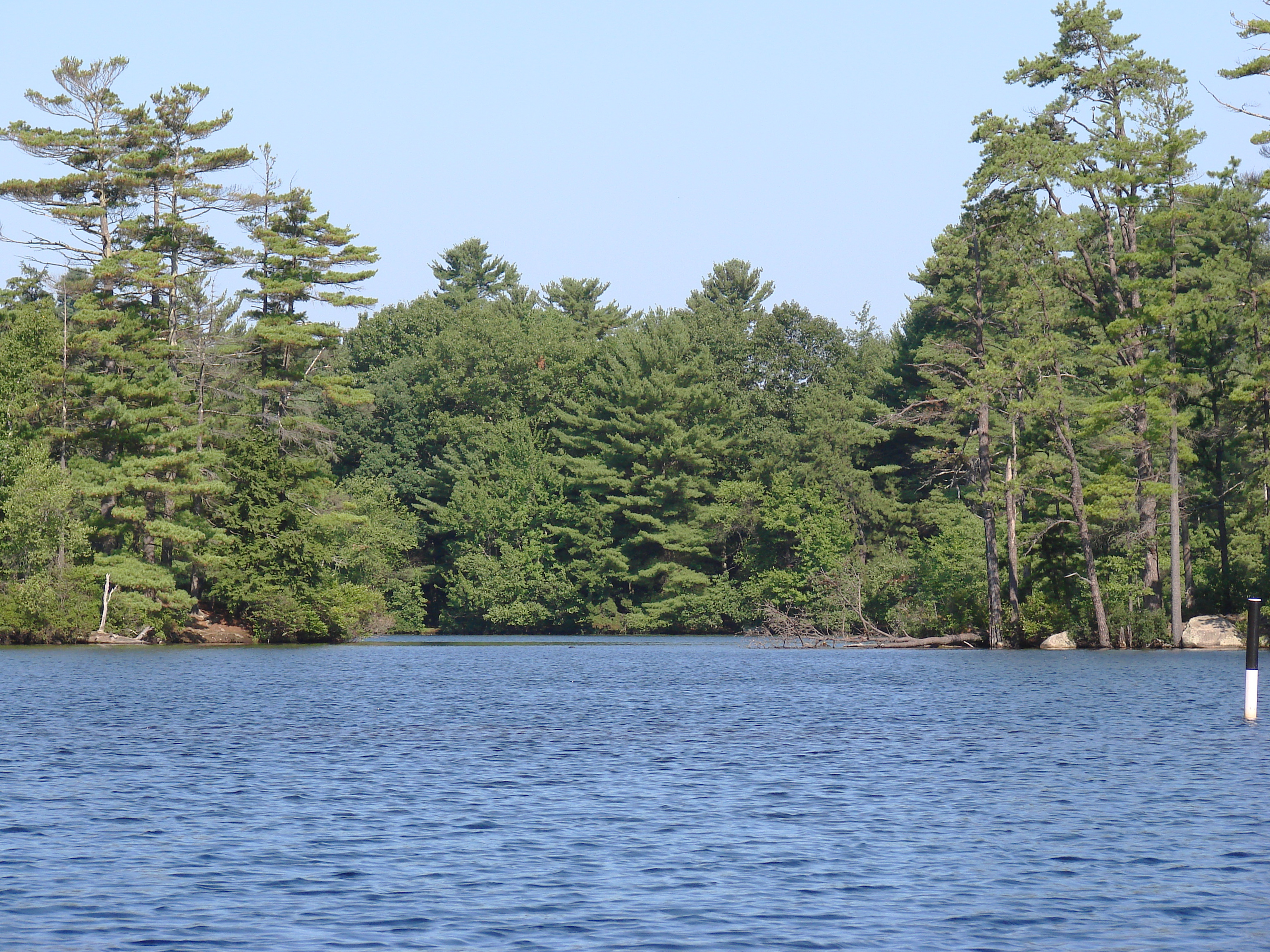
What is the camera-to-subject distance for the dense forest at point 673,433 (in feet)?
195

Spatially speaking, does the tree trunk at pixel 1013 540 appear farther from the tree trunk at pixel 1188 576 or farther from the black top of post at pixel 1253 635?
the black top of post at pixel 1253 635

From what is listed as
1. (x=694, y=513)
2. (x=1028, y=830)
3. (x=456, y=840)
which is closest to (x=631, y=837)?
(x=456, y=840)

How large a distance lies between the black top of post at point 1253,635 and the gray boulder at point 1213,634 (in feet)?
98.0

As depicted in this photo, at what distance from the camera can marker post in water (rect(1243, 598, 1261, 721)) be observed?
2833 centimetres

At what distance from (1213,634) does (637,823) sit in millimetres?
46753

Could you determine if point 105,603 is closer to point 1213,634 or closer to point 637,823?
point 1213,634

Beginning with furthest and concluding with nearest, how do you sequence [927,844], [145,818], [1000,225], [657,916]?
[1000,225], [145,818], [927,844], [657,916]

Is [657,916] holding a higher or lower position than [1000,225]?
lower

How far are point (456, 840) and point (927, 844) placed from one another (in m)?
5.33

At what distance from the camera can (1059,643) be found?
5978 centimetres

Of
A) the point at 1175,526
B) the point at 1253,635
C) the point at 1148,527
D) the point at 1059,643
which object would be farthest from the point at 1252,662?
the point at 1148,527

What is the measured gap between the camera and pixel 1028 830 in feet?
55.5

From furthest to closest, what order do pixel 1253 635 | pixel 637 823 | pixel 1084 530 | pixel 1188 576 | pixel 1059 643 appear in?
pixel 1188 576 < pixel 1059 643 < pixel 1084 530 < pixel 1253 635 < pixel 637 823

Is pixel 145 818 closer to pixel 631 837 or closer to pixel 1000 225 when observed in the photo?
pixel 631 837
